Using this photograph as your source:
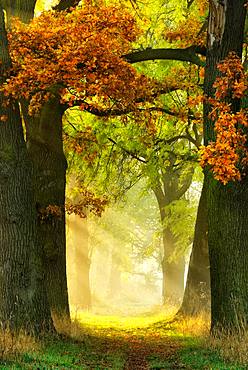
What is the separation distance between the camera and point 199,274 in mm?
16312

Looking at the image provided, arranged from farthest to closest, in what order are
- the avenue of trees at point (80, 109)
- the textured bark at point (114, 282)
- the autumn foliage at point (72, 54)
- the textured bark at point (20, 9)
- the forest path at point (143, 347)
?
the textured bark at point (114, 282), the textured bark at point (20, 9), the autumn foliage at point (72, 54), the avenue of trees at point (80, 109), the forest path at point (143, 347)

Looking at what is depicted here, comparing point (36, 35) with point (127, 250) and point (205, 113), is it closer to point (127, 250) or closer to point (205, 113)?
point (205, 113)

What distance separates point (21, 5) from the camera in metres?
13.5

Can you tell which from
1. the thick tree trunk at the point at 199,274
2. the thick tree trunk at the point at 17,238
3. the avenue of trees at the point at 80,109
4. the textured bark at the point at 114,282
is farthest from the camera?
the textured bark at the point at 114,282

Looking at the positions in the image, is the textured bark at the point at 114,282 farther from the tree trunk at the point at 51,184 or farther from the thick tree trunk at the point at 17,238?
the thick tree trunk at the point at 17,238

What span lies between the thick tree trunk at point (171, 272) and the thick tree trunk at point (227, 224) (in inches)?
528

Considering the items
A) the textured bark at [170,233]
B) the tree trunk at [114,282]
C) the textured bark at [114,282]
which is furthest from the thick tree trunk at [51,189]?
the tree trunk at [114,282]

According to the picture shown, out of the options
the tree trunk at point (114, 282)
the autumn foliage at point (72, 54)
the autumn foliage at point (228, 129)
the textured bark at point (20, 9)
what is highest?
the textured bark at point (20, 9)

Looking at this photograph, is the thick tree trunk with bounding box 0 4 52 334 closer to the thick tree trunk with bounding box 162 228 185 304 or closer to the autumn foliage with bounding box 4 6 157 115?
the autumn foliage with bounding box 4 6 157 115

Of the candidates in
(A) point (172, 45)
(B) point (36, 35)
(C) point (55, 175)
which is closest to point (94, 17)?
(B) point (36, 35)

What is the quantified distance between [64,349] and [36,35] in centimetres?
594

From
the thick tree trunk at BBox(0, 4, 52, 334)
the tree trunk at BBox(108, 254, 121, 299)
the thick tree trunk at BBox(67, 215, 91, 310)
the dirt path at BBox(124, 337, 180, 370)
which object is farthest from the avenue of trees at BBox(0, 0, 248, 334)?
the tree trunk at BBox(108, 254, 121, 299)

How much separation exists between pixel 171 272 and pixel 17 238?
18.2 m

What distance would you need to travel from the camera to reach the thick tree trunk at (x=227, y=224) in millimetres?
10445
